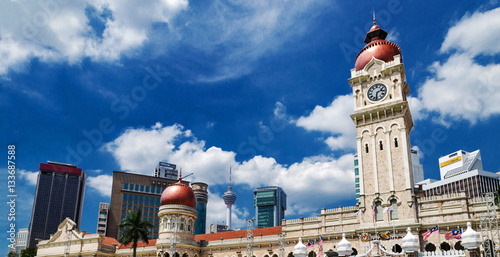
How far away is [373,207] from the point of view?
47.8 metres

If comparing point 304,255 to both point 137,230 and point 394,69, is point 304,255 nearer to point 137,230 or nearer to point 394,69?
point 394,69

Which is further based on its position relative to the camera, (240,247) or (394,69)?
(240,247)

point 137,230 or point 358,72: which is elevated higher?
point 358,72

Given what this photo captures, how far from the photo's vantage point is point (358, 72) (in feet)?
179

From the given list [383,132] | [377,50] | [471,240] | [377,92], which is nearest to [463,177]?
[377,50]

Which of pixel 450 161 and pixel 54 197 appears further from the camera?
pixel 54 197

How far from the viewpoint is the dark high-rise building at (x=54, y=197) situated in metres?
176

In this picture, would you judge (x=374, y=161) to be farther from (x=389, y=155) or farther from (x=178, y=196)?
(x=178, y=196)

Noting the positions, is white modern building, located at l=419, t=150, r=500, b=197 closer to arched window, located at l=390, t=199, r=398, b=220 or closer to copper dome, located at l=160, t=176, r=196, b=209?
arched window, located at l=390, t=199, r=398, b=220

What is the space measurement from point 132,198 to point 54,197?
58702 millimetres

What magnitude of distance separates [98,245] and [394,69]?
157ft

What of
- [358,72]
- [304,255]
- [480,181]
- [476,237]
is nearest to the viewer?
[476,237]

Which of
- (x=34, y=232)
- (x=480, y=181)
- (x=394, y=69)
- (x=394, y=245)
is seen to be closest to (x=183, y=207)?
(x=394, y=245)

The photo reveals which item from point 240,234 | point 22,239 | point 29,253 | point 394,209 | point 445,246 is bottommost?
point 29,253
